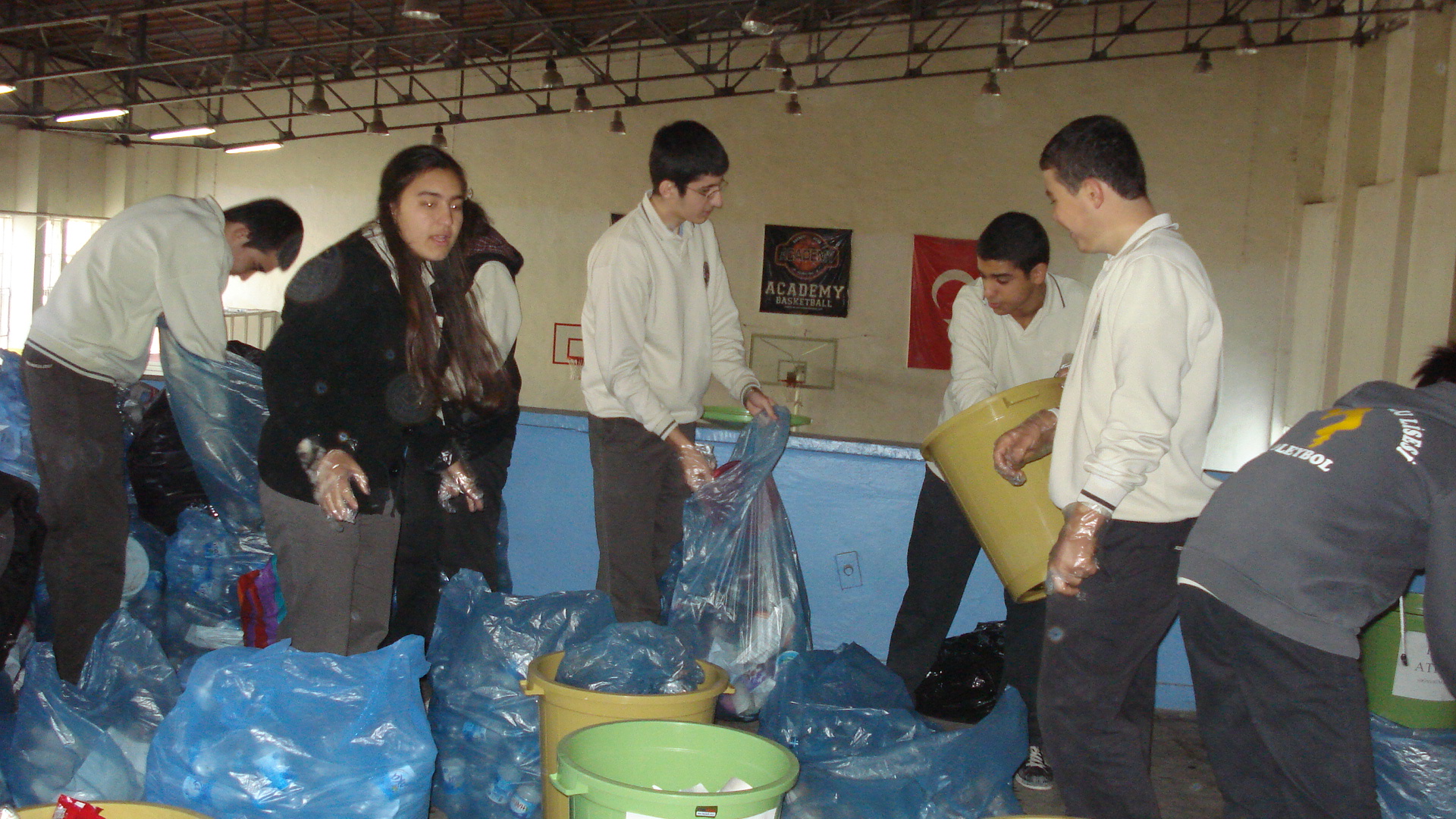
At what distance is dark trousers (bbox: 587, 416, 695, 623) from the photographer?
8.02 feet

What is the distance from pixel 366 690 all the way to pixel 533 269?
32.7 ft

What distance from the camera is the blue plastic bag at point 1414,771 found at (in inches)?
84.0

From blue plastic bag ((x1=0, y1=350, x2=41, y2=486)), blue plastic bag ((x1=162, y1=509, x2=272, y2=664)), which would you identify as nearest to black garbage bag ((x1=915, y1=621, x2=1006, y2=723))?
blue plastic bag ((x1=162, y1=509, x2=272, y2=664))

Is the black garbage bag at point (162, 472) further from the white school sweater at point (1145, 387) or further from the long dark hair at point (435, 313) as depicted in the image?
the white school sweater at point (1145, 387)

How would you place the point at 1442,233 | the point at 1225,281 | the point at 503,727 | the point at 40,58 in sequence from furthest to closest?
the point at 40,58 < the point at 1225,281 < the point at 1442,233 < the point at 503,727

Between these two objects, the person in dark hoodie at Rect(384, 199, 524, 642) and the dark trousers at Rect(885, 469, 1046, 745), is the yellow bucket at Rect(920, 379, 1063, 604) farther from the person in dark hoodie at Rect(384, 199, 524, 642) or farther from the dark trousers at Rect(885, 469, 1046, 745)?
the person in dark hoodie at Rect(384, 199, 524, 642)

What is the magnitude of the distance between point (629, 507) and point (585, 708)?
2.53 ft

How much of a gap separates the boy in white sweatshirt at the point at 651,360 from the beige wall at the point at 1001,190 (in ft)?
25.1

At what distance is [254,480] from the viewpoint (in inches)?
109

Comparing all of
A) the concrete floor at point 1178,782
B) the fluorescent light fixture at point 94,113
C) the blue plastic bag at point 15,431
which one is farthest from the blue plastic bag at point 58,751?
the fluorescent light fixture at point 94,113

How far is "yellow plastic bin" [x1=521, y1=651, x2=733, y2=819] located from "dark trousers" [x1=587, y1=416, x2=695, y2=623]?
1.79 ft

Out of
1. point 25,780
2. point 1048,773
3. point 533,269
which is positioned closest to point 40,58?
point 533,269

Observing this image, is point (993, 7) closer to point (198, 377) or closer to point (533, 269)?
point (533, 269)

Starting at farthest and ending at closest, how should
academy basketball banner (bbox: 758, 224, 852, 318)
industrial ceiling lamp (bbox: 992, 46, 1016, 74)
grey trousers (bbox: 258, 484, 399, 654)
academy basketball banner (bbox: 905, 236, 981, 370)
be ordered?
1. academy basketball banner (bbox: 758, 224, 852, 318)
2. academy basketball banner (bbox: 905, 236, 981, 370)
3. industrial ceiling lamp (bbox: 992, 46, 1016, 74)
4. grey trousers (bbox: 258, 484, 399, 654)
